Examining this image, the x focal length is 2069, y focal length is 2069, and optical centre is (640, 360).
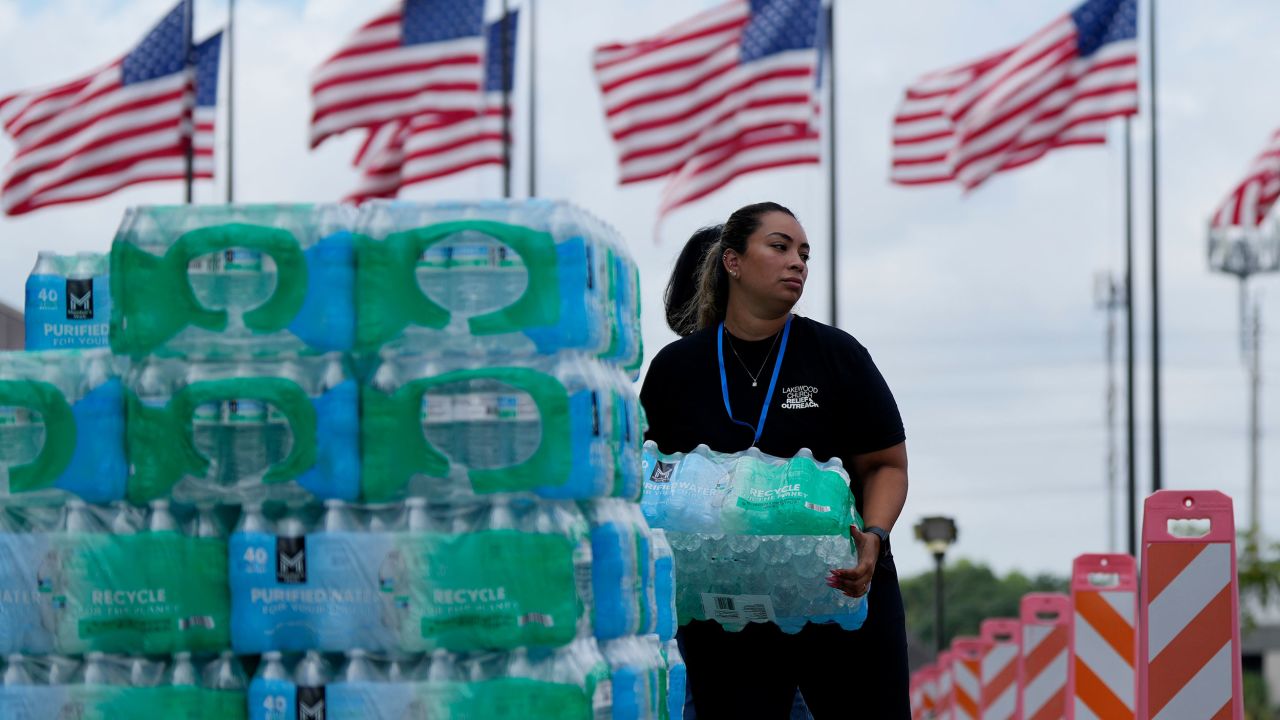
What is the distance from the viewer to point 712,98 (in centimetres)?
2469

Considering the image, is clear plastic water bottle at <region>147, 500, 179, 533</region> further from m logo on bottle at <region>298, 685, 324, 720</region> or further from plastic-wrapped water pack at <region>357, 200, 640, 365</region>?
plastic-wrapped water pack at <region>357, 200, 640, 365</region>

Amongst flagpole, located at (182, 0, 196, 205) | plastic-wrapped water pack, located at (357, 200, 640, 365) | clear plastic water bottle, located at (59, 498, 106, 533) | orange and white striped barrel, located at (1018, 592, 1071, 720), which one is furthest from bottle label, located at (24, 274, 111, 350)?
flagpole, located at (182, 0, 196, 205)

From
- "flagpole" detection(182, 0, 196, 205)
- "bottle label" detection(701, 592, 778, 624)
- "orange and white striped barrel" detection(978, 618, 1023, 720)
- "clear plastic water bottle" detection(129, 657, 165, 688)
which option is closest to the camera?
"clear plastic water bottle" detection(129, 657, 165, 688)

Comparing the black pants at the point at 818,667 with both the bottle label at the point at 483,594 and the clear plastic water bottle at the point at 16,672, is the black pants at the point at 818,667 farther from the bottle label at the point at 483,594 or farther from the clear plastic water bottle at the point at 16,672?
the clear plastic water bottle at the point at 16,672

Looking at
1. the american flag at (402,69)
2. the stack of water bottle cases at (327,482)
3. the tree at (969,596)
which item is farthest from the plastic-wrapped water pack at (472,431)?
the tree at (969,596)

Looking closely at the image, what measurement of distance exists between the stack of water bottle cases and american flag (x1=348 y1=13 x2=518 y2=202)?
64.4 feet

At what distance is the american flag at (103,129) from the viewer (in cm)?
2564

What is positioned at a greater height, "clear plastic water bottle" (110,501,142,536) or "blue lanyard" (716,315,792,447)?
"blue lanyard" (716,315,792,447)

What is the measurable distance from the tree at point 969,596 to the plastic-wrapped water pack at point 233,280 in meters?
143

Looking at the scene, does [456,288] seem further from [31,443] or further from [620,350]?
[31,443]

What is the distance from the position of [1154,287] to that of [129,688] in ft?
82.7

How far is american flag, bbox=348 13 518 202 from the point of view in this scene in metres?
26.3

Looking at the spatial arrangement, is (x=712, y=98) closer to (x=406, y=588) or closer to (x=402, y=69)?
(x=402, y=69)

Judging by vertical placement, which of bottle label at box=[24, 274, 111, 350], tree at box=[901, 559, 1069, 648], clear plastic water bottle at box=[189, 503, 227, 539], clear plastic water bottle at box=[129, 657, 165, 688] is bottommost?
tree at box=[901, 559, 1069, 648]
